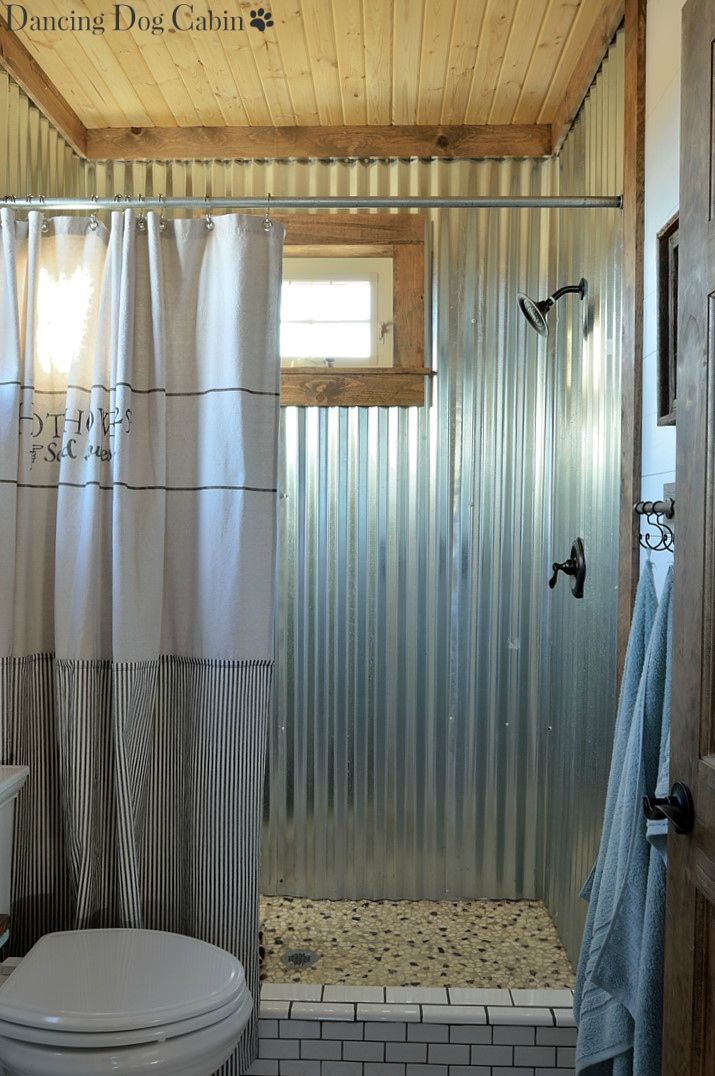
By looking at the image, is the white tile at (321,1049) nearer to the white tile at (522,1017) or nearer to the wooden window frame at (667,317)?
the white tile at (522,1017)

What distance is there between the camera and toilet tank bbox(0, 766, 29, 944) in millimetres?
Result: 1869

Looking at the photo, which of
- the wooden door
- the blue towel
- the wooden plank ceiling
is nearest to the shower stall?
the wooden plank ceiling

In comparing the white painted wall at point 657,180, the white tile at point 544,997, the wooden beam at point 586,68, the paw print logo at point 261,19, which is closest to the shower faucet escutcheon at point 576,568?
the white painted wall at point 657,180

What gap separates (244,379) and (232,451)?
164 mm

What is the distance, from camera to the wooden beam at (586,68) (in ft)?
6.72

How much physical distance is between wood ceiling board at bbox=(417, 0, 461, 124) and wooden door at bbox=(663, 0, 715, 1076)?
1.04m

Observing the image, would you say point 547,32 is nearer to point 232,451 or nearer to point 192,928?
point 232,451

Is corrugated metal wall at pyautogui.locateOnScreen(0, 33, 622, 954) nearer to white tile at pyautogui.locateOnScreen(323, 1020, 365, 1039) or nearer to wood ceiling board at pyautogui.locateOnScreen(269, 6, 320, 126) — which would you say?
wood ceiling board at pyautogui.locateOnScreen(269, 6, 320, 126)

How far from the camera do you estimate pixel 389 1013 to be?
2.03 m

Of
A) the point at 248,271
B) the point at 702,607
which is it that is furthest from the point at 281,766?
the point at 702,607

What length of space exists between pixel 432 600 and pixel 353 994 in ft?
3.77

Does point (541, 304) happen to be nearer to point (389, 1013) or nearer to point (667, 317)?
point (667, 317)

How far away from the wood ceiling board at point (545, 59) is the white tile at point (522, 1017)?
7.87 feet

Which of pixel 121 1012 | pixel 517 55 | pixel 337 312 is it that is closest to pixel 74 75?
pixel 337 312
